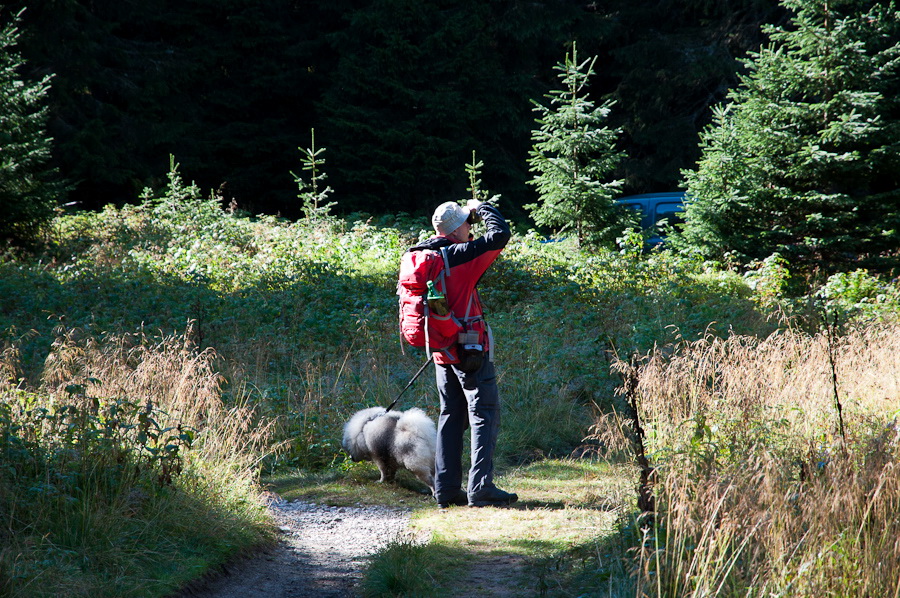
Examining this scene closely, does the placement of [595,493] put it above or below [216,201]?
below

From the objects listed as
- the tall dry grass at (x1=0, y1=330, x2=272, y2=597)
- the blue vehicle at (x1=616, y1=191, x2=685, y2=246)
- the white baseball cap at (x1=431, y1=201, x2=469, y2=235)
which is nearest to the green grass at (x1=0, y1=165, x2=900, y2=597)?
the tall dry grass at (x1=0, y1=330, x2=272, y2=597)

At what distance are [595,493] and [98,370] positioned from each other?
379 cm

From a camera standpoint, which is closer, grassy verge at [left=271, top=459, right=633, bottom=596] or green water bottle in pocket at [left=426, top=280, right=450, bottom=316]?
grassy verge at [left=271, top=459, right=633, bottom=596]

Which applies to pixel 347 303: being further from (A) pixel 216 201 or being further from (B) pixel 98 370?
(A) pixel 216 201

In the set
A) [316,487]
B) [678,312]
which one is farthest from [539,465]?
[678,312]

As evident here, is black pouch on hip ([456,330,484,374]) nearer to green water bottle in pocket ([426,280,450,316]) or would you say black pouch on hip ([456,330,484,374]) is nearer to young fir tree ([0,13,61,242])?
green water bottle in pocket ([426,280,450,316])

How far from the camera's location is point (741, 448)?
4328mm

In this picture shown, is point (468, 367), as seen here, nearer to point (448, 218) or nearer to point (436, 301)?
point (436, 301)

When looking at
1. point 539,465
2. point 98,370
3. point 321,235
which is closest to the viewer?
point 98,370

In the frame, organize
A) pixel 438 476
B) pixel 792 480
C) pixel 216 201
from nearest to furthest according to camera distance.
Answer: pixel 792 480 < pixel 438 476 < pixel 216 201

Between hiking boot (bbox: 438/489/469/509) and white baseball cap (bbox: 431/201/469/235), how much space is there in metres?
1.82

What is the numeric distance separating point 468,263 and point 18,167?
11.0 metres

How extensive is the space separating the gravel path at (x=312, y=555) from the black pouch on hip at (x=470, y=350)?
1132 mm

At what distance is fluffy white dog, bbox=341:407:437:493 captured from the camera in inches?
220
